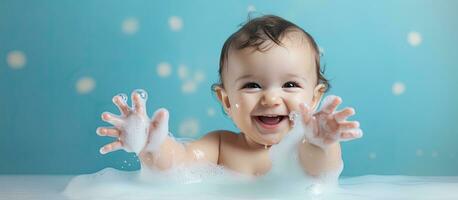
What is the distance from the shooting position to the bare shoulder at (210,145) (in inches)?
70.4

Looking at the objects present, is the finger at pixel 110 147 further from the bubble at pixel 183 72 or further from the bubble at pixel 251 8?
the bubble at pixel 251 8

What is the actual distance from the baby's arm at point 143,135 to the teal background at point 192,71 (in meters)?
0.80

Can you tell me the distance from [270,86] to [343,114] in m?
0.41

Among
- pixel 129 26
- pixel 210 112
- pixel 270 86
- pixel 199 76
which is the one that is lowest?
pixel 270 86

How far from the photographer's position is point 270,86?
1698 millimetres

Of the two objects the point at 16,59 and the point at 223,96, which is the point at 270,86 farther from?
the point at 16,59

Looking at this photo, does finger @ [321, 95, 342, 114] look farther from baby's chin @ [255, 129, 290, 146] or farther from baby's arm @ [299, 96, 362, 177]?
baby's chin @ [255, 129, 290, 146]

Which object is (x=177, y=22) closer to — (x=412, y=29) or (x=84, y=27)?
(x=84, y=27)

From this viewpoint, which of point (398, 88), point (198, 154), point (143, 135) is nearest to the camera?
point (143, 135)

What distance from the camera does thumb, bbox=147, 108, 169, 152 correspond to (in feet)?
4.67

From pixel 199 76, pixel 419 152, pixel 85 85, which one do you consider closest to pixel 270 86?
pixel 199 76

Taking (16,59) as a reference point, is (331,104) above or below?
below

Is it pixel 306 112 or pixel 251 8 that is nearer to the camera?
pixel 306 112

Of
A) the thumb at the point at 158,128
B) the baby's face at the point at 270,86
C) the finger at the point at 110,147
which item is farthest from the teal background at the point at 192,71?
the finger at the point at 110,147
